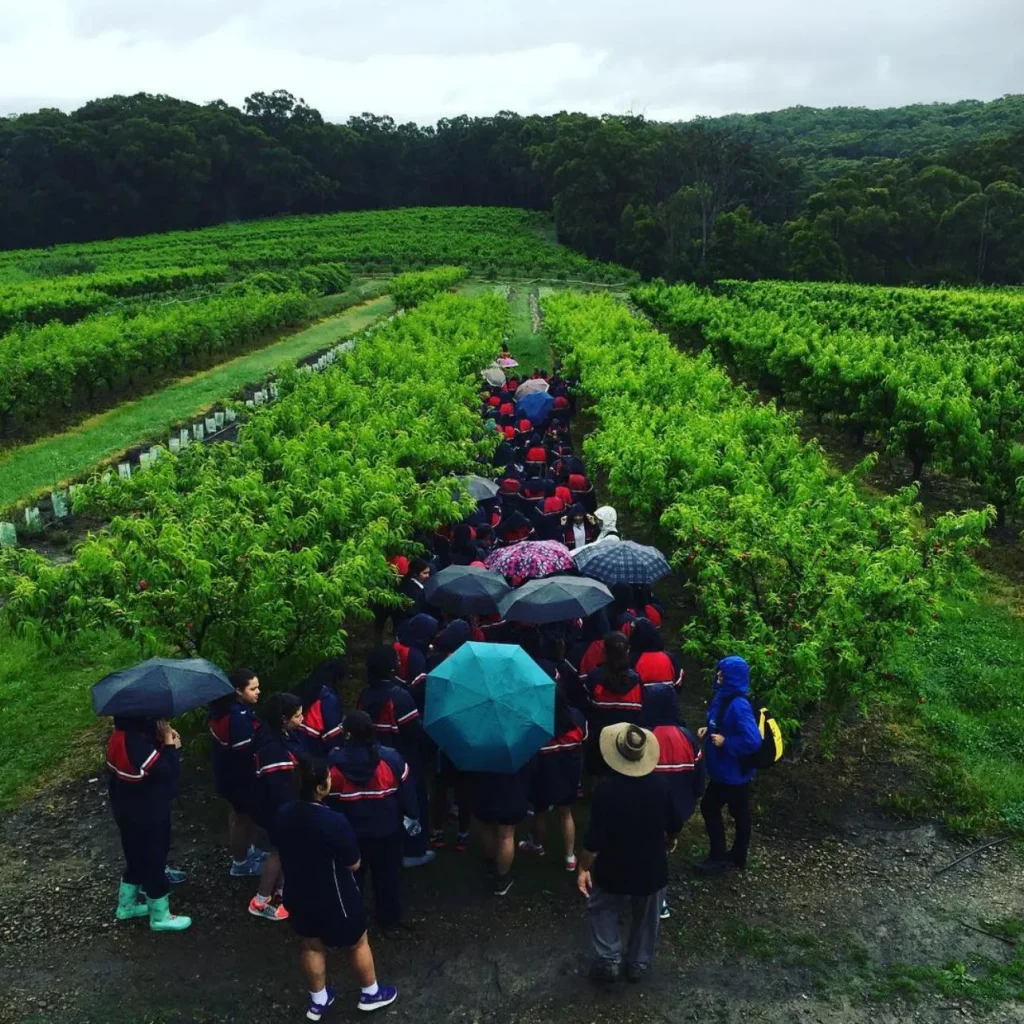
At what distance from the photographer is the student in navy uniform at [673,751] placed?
6078 millimetres

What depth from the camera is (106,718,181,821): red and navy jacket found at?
593 cm

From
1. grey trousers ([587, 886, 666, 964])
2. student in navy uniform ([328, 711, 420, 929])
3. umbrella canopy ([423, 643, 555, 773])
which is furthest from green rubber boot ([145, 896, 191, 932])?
grey trousers ([587, 886, 666, 964])

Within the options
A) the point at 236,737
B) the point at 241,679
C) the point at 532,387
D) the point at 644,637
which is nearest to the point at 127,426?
the point at 532,387

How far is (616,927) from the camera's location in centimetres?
592

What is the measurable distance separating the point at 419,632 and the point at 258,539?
170 cm

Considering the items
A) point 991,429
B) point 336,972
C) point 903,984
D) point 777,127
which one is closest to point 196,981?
point 336,972

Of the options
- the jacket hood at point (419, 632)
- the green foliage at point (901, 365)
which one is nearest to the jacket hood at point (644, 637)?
the jacket hood at point (419, 632)

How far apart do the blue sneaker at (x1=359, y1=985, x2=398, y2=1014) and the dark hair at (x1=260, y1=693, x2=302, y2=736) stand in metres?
1.78

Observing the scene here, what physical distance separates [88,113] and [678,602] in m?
88.1

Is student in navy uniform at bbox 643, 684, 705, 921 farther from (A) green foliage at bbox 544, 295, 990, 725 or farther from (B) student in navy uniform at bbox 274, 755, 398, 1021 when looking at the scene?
(B) student in navy uniform at bbox 274, 755, 398, 1021

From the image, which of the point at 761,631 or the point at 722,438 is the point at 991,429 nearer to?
the point at 722,438

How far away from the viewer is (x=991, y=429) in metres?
15.0

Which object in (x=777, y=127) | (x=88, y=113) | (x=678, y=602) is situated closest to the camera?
(x=678, y=602)

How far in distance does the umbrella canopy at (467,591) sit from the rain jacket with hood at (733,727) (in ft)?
7.88
